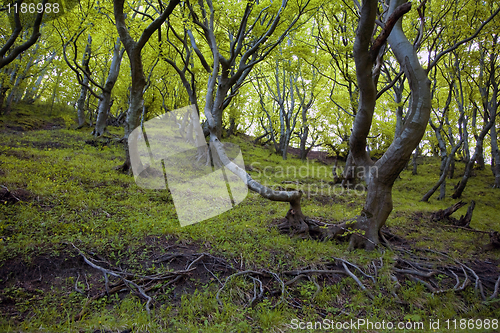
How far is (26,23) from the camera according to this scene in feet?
17.6

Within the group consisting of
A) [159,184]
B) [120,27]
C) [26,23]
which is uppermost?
[120,27]

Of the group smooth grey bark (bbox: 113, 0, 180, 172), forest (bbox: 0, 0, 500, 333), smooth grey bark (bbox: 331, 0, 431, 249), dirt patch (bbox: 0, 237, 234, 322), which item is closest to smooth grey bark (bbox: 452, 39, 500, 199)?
forest (bbox: 0, 0, 500, 333)

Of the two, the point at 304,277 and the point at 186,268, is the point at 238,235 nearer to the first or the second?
the point at 186,268

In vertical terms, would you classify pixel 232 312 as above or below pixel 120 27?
below

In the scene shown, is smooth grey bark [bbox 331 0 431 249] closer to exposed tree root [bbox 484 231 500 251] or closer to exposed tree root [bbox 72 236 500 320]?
exposed tree root [bbox 72 236 500 320]

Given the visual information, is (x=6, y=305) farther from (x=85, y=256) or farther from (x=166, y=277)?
(x=166, y=277)

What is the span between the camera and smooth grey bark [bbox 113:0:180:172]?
588 cm

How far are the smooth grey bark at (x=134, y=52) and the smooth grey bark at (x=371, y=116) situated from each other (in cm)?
410

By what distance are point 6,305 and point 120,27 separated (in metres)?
6.11

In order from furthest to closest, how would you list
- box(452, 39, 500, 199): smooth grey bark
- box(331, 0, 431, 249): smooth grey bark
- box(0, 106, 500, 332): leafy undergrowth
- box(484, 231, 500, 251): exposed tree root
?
1. box(452, 39, 500, 199): smooth grey bark
2. box(484, 231, 500, 251): exposed tree root
3. box(331, 0, 431, 249): smooth grey bark
4. box(0, 106, 500, 332): leafy undergrowth

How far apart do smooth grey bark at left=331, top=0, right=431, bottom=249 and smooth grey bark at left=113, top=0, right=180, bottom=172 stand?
4096mm

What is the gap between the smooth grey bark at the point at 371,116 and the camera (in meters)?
3.85

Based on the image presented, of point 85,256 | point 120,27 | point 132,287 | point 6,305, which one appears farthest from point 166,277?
point 120,27

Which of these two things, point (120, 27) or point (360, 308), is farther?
point (120, 27)
